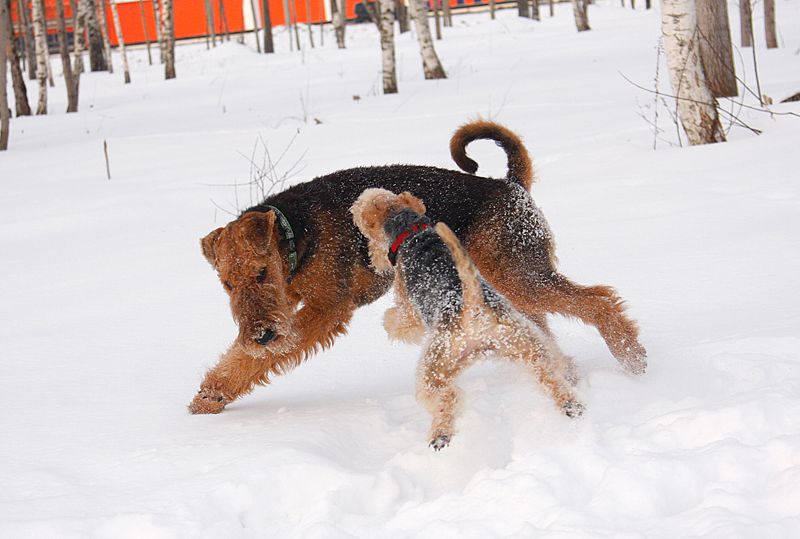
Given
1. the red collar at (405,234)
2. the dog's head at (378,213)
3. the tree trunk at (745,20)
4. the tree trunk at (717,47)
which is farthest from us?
the tree trunk at (745,20)

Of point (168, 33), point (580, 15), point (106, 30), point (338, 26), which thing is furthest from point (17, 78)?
point (580, 15)

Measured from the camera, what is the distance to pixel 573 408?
274cm

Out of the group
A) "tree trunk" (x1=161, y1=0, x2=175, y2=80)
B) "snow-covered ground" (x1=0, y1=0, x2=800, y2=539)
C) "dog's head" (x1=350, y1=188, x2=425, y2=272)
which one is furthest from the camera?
"tree trunk" (x1=161, y1=0, x2=175, y2=80)

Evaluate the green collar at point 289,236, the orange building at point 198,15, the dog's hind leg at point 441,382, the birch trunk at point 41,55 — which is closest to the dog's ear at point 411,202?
the green collar at point 289,236

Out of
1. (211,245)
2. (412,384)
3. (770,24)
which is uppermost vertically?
(770,24)

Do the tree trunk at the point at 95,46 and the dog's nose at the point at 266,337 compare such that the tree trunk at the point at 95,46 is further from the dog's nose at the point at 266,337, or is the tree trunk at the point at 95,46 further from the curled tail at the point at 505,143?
the dog's nose at the point at 266,337

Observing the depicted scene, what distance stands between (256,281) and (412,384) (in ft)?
2.95

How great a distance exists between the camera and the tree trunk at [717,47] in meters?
8.71

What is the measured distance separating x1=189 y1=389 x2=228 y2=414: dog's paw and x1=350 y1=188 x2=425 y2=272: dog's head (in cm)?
91

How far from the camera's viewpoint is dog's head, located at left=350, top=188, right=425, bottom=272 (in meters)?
3.25

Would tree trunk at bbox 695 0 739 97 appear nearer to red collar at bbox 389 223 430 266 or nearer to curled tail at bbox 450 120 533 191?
curled tail at bbox 450 120 533 191

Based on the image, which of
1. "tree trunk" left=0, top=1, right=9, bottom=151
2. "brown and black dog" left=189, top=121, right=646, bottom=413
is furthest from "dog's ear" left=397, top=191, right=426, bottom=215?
"tree trunk" left=0, top=1, right=9, bottom=151

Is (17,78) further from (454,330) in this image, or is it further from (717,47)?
(454,330)

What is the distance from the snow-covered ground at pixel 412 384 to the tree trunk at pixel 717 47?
887mm
